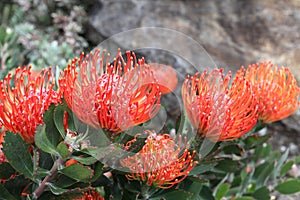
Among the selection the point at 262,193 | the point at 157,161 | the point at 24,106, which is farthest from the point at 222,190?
the point at 24,106

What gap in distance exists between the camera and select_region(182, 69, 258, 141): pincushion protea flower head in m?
1.03

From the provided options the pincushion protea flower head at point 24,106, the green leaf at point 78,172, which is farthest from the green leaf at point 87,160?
the pincushion protea flower head at point 24,106

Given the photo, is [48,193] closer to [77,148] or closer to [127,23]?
[77,148]

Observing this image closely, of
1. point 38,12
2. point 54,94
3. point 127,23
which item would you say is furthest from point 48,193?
point 38,12

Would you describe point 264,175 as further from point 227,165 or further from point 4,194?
point 4,194

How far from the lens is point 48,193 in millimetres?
1045

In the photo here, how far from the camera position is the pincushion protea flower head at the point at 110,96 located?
0.89 metres

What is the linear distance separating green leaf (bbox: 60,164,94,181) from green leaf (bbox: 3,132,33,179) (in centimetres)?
8

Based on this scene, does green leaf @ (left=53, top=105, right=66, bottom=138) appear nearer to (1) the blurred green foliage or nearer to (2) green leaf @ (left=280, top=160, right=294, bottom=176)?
(2) green leaf @ (left=280, top=160, right=294, bottom=176)

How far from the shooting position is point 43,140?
91 cm

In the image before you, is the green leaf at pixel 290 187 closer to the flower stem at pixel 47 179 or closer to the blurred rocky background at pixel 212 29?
the blurred rocky background at pixel 212 29

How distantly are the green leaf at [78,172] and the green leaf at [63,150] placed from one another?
0.03m

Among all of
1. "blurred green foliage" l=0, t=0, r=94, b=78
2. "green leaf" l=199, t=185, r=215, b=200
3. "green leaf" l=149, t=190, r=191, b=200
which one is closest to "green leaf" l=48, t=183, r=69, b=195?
"green leaf" l=149, t=190, r=191, b=200

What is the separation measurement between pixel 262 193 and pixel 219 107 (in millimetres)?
492
